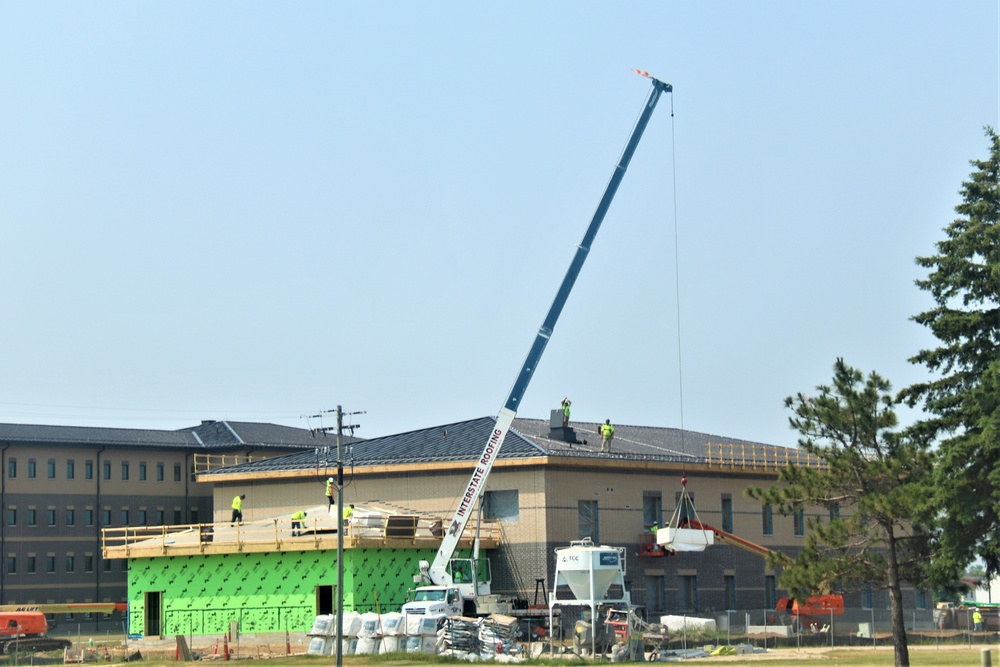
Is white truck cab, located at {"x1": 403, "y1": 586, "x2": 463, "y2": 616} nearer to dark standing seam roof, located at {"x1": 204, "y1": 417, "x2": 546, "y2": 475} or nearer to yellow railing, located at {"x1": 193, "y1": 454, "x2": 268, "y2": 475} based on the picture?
dark standing seam roof, located at {"x1": 204, "y1": 417, "x2": 546, "y2": 475}

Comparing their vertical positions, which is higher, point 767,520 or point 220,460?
point 220,460

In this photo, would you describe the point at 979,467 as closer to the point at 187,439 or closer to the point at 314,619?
the point at 314,619

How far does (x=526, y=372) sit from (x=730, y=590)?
17673 mm

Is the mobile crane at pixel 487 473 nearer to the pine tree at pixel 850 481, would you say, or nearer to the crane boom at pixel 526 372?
the crane boom at pixel 526 372

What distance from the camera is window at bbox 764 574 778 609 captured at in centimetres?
6988

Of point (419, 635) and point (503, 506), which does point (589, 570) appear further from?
point (503, 506)

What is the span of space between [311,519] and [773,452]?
2570 cm

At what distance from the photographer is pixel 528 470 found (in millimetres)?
62094

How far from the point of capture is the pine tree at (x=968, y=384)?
44906mm

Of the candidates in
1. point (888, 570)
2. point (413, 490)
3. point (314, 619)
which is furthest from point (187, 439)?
point (888, 570)

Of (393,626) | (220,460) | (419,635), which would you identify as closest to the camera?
(419,635)

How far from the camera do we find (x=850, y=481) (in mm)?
44844

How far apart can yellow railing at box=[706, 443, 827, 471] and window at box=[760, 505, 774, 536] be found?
6.61 ft

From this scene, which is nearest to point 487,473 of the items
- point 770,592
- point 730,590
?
point 730,590
